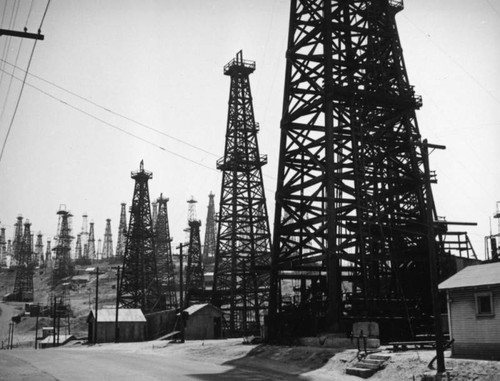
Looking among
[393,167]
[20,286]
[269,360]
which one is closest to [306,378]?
[269,360]

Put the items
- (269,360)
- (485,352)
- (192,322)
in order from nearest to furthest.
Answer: (485,352), (269,360), (192,322)

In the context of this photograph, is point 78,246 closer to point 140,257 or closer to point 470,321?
point 140,257

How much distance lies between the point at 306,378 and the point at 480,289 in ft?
18.3

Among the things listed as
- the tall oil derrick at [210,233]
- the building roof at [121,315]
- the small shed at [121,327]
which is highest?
the tall oil derrick at [210,233]

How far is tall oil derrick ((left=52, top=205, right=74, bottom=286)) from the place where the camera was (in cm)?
10706

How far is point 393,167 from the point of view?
2380cm

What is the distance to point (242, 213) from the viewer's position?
4169cm

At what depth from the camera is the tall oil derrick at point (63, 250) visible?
4215 inches

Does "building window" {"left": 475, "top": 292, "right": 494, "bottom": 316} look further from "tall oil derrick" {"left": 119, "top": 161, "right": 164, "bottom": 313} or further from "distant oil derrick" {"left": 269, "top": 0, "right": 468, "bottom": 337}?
"tall oil derrick" {"left": 119, "top": 161, "right": 164, "bottom": 313}

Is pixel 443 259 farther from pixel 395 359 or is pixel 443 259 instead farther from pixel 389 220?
pixel 395 359

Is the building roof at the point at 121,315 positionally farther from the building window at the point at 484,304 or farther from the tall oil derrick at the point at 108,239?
the tall oil derrick at the point at 108,239

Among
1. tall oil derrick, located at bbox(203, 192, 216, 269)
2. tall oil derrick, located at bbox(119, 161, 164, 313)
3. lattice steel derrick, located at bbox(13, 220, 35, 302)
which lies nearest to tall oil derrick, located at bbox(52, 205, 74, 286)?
lattice steel derrick, located at bbox(13, 220, 35, 302)

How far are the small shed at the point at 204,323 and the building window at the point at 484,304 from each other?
29779 millimetres

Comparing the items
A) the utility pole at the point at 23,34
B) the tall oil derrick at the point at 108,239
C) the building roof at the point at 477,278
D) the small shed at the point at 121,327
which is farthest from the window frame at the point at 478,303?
the tall oil derrick at the point at 108,239
